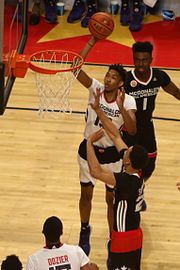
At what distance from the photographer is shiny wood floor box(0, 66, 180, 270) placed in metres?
6.68

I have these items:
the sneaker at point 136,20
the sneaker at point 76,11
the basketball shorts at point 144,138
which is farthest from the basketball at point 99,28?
the sneaker at point 76,11

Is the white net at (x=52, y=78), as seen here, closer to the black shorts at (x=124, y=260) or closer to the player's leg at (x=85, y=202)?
the player's leg at (x=85, y=202)

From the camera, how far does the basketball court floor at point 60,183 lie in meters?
6.68

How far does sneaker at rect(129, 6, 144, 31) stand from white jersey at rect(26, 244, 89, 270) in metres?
6.78

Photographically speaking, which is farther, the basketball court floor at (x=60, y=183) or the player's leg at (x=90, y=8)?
the player's leg at (x=90, y=8)

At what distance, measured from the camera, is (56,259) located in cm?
484

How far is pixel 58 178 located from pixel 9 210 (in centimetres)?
81

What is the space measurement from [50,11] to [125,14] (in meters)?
1.19

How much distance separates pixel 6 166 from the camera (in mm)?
7844

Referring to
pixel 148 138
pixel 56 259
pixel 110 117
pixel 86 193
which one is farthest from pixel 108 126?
pixel 56 259

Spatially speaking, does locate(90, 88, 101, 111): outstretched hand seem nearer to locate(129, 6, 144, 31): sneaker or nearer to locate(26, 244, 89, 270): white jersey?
locate(26, 244, 89, 270): white jersey

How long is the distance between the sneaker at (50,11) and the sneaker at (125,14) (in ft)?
3.48

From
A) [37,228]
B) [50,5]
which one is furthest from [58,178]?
[50,5]

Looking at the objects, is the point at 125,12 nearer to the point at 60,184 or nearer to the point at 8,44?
the point at 60,184
